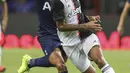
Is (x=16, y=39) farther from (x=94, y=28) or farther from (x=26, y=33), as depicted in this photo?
(x=94, y=28)

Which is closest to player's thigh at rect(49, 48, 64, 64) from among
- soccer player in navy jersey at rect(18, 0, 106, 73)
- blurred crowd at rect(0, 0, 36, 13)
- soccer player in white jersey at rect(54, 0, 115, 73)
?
soccer player in navy jersey at rect(18, 0, 106, 73)

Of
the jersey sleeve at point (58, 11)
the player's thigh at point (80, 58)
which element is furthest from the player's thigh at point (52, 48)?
the jersey sleeve at point (58, 11)

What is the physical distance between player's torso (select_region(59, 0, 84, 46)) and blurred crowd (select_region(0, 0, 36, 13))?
14.9 meters

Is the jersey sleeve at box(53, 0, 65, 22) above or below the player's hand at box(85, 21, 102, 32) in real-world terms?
above

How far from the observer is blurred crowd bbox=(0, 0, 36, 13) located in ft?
83.6

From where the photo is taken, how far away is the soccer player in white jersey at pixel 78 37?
32.3ft

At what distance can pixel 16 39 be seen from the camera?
23.6 m

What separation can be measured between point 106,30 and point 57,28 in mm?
12437

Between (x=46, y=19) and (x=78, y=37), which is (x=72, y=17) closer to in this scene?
(x=78, y=37)

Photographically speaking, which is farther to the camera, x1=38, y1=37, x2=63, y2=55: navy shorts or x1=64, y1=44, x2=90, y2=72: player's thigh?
x1=38, y1=37, x2=63, y2=55: navy shorts

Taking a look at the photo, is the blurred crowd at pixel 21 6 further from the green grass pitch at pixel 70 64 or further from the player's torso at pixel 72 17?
the player's torso at pixel 72 17

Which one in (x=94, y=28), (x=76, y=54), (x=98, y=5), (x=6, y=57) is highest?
(x=94, y=28)

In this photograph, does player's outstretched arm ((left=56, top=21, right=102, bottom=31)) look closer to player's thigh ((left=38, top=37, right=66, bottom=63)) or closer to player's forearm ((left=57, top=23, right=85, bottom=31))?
player's forearm ((left=57, top=23, right=85, bottom=31))

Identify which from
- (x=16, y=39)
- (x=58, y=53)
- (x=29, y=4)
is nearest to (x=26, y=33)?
(x=16, y=39)
